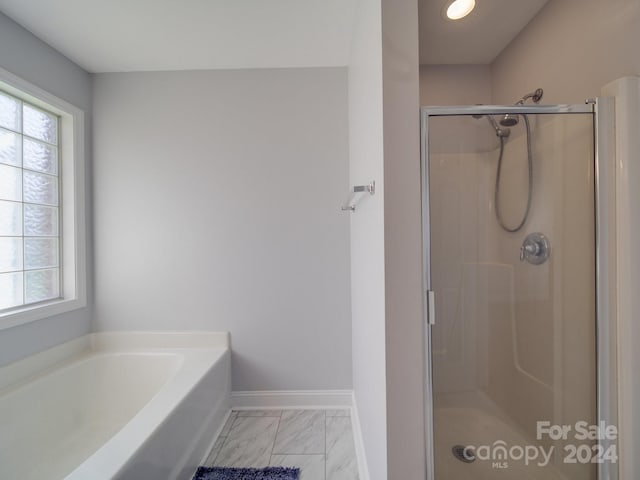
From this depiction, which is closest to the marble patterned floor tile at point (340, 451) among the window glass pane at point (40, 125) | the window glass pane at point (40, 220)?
the window glass pane at point (40, 220)

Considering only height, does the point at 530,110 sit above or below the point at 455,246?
above

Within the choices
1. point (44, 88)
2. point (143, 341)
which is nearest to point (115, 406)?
point (143, 341)

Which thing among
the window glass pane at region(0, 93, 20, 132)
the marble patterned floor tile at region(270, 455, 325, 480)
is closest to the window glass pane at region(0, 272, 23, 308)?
the window glass pane at region(0, 93, 20, 132)

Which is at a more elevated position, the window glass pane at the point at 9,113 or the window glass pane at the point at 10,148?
the window glass pane at the point at 9,113

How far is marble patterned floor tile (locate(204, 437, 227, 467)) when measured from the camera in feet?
4.26

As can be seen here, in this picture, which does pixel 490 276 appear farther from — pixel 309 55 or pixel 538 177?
pixel 309 55

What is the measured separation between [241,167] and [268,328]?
114 cm

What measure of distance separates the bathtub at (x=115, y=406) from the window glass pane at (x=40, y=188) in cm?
93

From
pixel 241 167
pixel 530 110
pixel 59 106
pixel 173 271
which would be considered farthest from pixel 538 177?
pixel 59 106

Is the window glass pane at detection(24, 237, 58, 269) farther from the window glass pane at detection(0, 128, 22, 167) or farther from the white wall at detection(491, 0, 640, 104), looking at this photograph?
the white wall at detection(491, 0, 640, 104)

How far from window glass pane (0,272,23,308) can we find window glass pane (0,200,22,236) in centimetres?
24

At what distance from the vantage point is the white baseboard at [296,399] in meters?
1.69

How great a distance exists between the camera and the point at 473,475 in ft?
3.31

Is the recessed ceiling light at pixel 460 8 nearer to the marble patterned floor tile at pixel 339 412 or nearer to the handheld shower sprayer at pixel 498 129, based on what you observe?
the handheld shower sprayer at pixel 498 129
